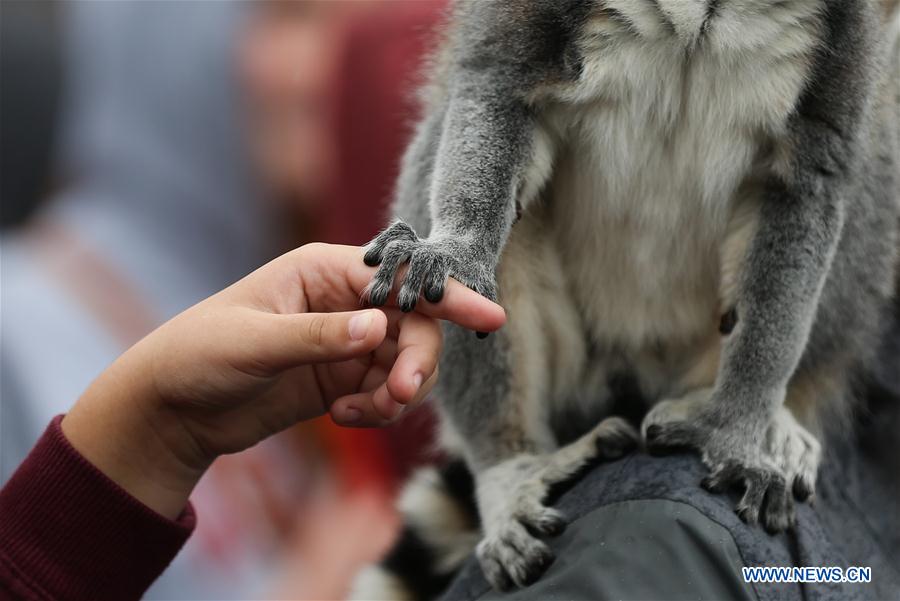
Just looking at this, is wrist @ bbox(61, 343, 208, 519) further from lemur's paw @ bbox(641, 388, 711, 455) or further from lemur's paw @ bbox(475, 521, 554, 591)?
lemur's paw @ bbox(641, 388, 711, 455)

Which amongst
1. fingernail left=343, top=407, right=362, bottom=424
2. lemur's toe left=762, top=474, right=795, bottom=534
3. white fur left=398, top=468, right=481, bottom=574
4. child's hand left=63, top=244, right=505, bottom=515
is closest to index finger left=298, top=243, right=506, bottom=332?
child's hand left=63, top=244, right=505, bottom=515

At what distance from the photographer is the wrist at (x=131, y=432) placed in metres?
1.03

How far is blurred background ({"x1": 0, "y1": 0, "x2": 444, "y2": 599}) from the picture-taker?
7.07 ft

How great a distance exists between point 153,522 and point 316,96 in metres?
1.67

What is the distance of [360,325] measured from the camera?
81cm

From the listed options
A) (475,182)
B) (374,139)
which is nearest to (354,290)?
(475,182)

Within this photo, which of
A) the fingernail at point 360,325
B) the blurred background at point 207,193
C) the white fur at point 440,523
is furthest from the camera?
the blurred background at point 207,193

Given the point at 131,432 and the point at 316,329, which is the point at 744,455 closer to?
the point at 316,329

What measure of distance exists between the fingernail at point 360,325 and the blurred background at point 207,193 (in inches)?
53.3

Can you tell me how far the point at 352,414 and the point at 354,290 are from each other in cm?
15

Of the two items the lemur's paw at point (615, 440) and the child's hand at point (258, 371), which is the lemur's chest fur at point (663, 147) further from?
the child's hand at point (258, 371)

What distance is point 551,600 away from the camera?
887 millimetres

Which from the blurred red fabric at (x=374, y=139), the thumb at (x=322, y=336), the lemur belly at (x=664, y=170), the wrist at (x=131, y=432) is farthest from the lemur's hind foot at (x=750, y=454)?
the blurred red fabric at (x=374, y=139)

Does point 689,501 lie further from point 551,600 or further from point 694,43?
point 694,43
